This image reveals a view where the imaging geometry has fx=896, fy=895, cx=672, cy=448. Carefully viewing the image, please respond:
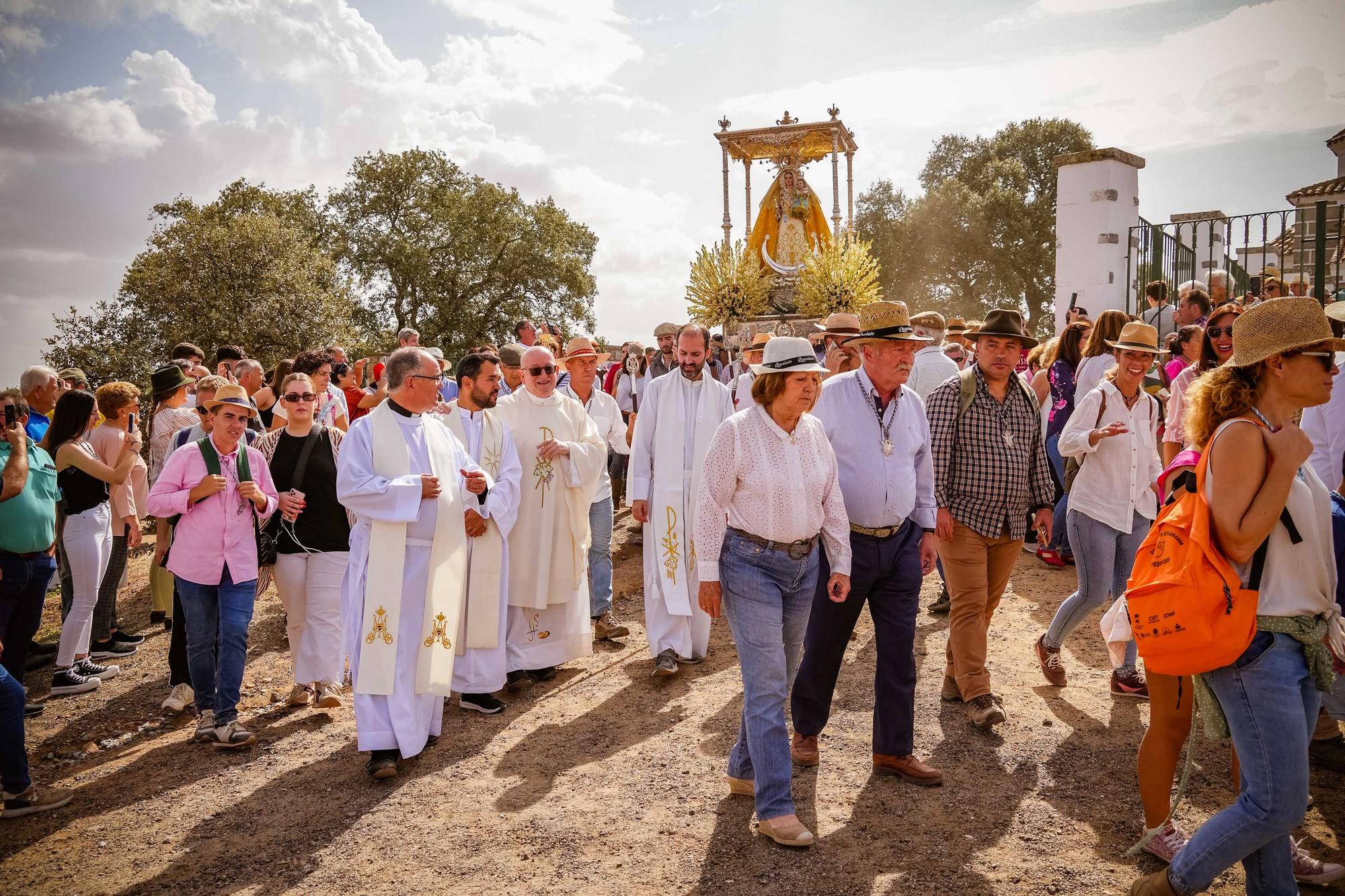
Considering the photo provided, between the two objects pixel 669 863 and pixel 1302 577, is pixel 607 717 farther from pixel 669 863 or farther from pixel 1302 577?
pixel 1302 577

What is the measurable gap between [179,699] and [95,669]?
1.37 m

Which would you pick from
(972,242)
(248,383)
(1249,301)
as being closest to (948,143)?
(972,242)

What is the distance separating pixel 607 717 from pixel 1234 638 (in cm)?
370

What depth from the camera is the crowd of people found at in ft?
9.01

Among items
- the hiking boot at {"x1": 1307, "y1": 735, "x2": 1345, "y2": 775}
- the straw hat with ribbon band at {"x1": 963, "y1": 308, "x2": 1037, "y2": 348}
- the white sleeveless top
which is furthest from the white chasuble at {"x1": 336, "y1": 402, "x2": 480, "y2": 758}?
the hiking boot at {"x1": 1307, "y1": 735, "x2": 1345, "y2": 775}

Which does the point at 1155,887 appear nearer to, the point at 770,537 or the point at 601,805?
the point at 770,537

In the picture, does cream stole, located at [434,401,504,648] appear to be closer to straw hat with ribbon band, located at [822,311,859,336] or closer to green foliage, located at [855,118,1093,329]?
straw hat with ribbon band, located at [822,311,859,336]

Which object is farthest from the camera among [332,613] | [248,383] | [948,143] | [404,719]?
[948,143]

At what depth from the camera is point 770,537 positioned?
12.5ft

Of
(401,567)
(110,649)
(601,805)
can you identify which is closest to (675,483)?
(401,567)

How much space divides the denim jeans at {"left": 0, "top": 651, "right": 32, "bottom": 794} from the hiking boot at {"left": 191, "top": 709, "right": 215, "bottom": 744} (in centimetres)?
91

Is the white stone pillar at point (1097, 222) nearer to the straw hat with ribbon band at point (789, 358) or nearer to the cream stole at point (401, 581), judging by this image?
the straw hat with ribbon band at point (789, 358)

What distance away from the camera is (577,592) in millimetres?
6426

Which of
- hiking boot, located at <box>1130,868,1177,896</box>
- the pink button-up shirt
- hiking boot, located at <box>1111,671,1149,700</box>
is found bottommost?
hiking boot, located at <box>1111,671,1149,700</box>
